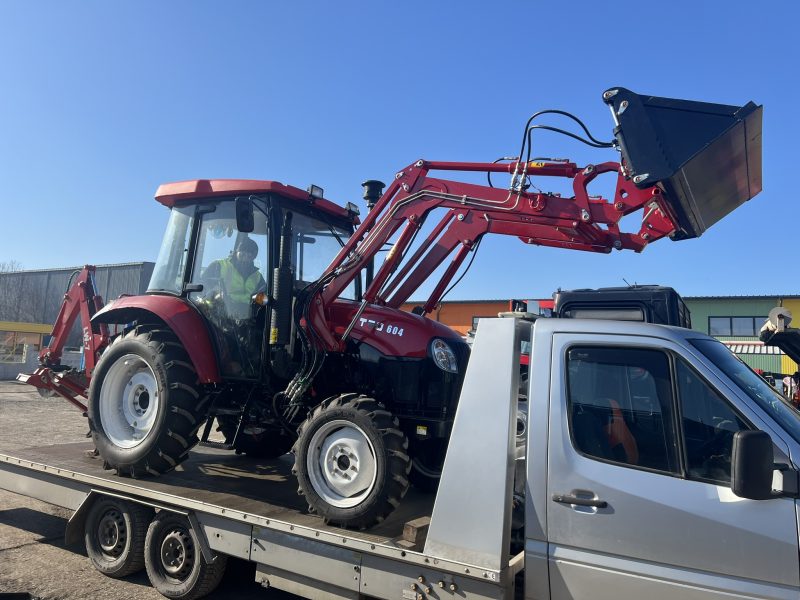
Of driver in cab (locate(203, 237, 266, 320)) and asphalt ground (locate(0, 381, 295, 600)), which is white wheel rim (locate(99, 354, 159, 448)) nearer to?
driver in cab (locate(203, 237, 266, 320))

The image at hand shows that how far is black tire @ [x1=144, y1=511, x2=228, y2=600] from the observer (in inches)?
165

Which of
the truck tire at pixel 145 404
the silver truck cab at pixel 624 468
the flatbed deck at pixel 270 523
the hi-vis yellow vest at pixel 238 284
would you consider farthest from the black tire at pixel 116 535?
the silver truck cab at pixel 624 468

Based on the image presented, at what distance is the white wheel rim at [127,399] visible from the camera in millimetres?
5055

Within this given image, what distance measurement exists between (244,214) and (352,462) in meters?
2.19

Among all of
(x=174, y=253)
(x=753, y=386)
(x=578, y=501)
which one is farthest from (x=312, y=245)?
(x=753, y=386)

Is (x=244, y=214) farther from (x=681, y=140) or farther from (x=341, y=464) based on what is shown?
(x=681, y=140)

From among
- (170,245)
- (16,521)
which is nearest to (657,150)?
(170,245)

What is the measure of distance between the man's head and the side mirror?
38 centimetres

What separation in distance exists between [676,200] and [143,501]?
441cm

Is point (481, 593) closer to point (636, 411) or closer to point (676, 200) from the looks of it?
point (636, 411)

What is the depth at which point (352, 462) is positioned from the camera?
3863 millimetres

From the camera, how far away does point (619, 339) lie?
3051 millimetres

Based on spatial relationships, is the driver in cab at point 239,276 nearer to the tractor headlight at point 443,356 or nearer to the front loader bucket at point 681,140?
the tractor headlight at point 443,356

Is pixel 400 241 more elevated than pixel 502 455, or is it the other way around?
pixel 400 241
